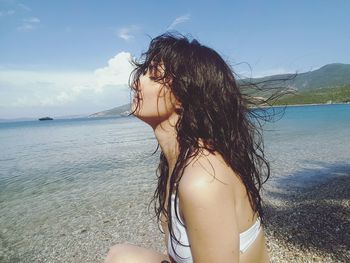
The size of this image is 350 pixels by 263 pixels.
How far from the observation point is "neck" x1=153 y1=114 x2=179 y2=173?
2553 mm

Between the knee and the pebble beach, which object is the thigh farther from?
the pebble beach

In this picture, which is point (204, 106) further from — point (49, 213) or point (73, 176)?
point (73, 176)

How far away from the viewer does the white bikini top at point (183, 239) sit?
221 centimetres

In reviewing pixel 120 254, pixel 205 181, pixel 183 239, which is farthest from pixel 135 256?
pixel 205 181

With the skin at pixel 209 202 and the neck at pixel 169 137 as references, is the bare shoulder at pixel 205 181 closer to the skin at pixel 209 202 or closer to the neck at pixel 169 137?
the skin at pixel 209 202

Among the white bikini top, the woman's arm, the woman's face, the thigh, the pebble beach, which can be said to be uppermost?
the woman's face

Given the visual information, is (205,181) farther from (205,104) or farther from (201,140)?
(205,104)

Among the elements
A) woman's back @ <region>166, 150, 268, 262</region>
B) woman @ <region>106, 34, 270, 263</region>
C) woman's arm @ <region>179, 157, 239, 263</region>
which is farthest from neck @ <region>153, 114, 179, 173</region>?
woman's arm @ <region>179, 157, 239, 263</region>

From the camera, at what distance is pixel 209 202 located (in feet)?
6.17

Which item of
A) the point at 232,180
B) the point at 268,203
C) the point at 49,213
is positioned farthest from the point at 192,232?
the point at 49,213

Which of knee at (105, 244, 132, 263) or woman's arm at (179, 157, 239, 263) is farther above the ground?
woman's arm at (179, 157, 239, 263)

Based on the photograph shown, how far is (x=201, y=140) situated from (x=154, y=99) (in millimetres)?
465

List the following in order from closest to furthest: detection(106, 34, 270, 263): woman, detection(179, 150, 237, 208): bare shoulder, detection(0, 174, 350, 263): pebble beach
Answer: detection(179, 150, 237, 208): bare shoulder
detection(106, 34, 270, 263): woman
detection(0, 174, 350, 263): pebble beach

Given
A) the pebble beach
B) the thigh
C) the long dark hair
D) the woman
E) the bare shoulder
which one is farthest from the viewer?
the pebble beach
